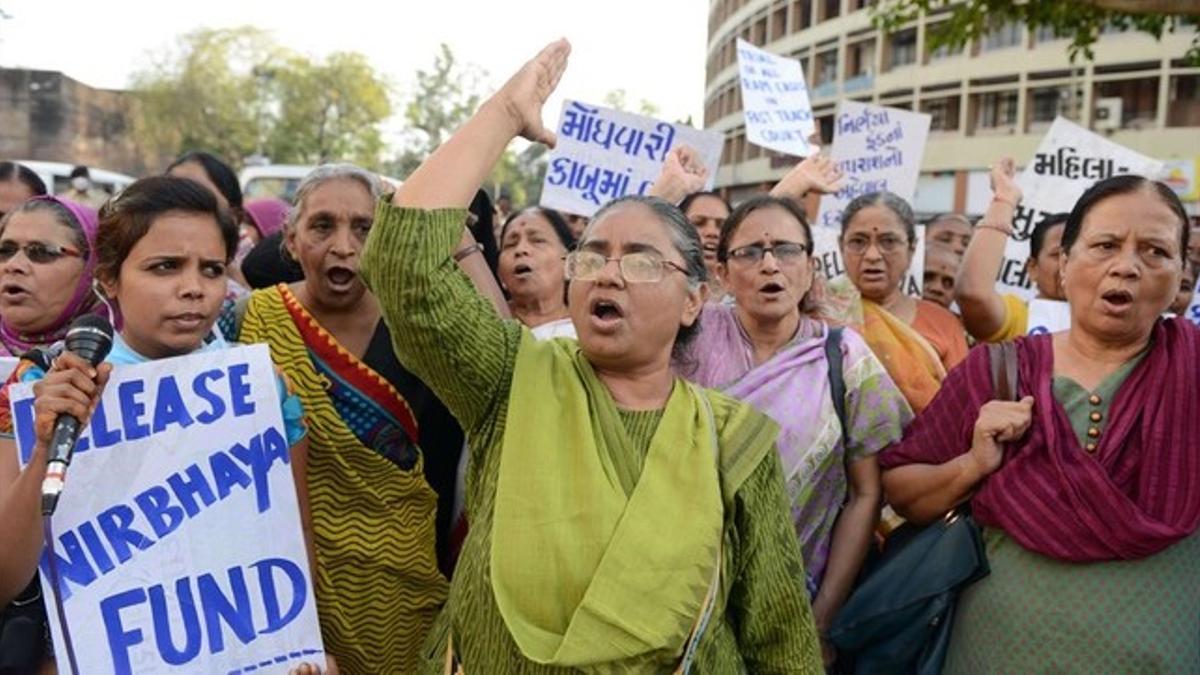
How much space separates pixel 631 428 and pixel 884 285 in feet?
7.11

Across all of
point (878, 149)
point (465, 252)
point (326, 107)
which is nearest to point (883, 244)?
point (465, 252)

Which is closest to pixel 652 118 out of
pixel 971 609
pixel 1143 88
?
pixel 971 609

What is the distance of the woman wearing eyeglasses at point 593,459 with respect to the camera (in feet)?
6.07

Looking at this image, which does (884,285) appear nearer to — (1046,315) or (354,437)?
(1046,315)

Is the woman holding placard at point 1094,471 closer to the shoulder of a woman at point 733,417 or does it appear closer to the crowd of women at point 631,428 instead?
the crowd of women at point 631,428

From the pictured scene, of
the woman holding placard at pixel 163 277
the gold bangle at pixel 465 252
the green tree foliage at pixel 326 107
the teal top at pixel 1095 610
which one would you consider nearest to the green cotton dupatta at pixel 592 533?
the woman holding placard at pixel 163 277

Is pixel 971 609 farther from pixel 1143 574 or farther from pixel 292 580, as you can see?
pixel 292 580

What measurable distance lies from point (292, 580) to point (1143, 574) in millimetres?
1798

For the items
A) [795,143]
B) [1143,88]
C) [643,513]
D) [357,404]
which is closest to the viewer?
[643,513]

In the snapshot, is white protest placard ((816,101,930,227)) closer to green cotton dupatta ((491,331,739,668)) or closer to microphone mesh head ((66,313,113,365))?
green cotton dupatta ((491,331,739,668))

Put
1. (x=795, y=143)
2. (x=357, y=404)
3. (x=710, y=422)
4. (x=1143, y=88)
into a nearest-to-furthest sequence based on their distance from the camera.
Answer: (x=710, y=422) < (x=357, y=404) < (x=795, y=143) < (x=1143, y=88)

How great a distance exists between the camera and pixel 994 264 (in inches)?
147

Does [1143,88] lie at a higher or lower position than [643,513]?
higher

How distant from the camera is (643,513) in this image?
1904 mm
